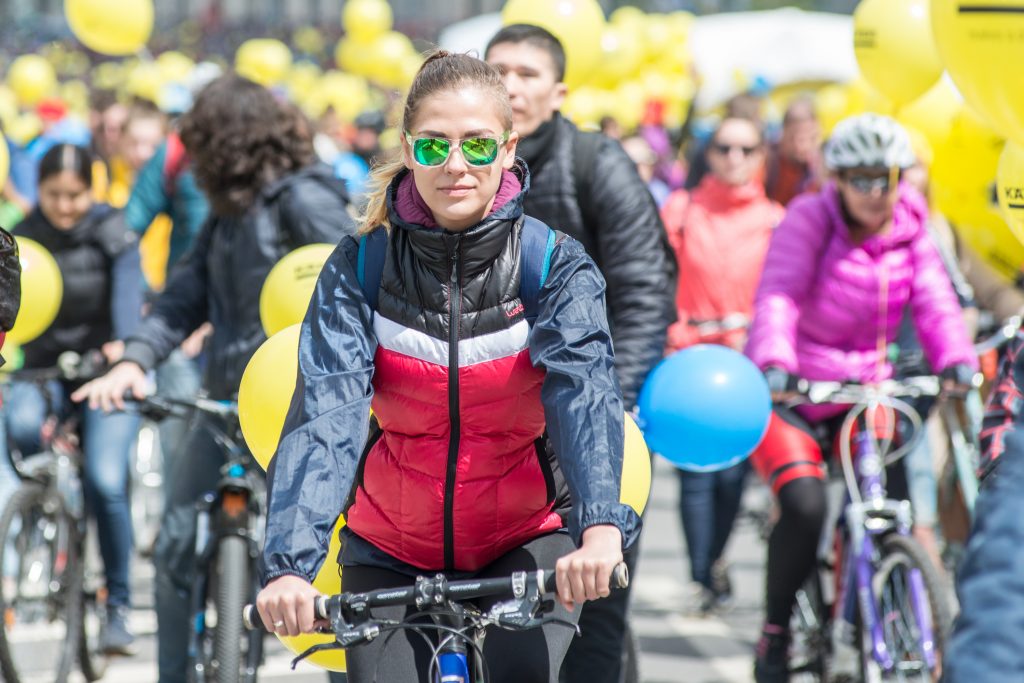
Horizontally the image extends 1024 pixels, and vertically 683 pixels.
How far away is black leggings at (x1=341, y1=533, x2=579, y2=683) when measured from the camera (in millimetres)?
3096

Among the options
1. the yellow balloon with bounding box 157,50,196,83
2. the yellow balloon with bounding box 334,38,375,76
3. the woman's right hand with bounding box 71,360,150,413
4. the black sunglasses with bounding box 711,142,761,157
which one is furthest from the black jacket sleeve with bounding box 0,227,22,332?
the yellow balloon with bounding box 334,38,375,76

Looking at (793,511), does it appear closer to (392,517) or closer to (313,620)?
(392,517)

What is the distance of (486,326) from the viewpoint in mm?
3207

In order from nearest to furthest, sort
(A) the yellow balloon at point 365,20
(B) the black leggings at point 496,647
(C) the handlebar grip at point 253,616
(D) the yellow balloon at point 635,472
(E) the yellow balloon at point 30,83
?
1. (C) the handlebar grip at point 253,616
2. (B) the black leggings at point 496,647
3. (D) the yellow balloon at point 635,472
4. (E) the yellow balloon at point 30,83
5. (A) the yellow balloon at point 365,20

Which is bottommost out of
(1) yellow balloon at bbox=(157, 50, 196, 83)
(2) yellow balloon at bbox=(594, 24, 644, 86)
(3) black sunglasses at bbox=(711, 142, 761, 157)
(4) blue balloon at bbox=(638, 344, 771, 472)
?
(4) blue balloon at bbox=(638, 344, 771, 472)

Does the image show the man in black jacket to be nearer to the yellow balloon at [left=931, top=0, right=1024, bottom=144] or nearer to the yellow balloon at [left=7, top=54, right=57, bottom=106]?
the yellow balloon at [left=931, top=0, right=1024, bottom=144]

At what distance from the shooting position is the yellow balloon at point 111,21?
11422mm

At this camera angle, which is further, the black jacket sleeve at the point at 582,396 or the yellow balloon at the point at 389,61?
the yellow balloon at the point at 389,61

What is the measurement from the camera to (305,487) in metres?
3.05

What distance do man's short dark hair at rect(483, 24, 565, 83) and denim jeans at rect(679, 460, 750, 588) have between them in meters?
3.36

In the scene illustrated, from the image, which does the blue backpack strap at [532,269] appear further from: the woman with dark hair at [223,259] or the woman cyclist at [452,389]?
the woman with dark hair at [223,259]

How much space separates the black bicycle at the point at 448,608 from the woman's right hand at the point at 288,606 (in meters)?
0.03

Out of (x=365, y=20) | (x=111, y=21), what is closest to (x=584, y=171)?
(x=111, y=21)

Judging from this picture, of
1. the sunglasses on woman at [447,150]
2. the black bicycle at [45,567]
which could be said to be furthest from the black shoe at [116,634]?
the sunglasses on woman at [447,150]
